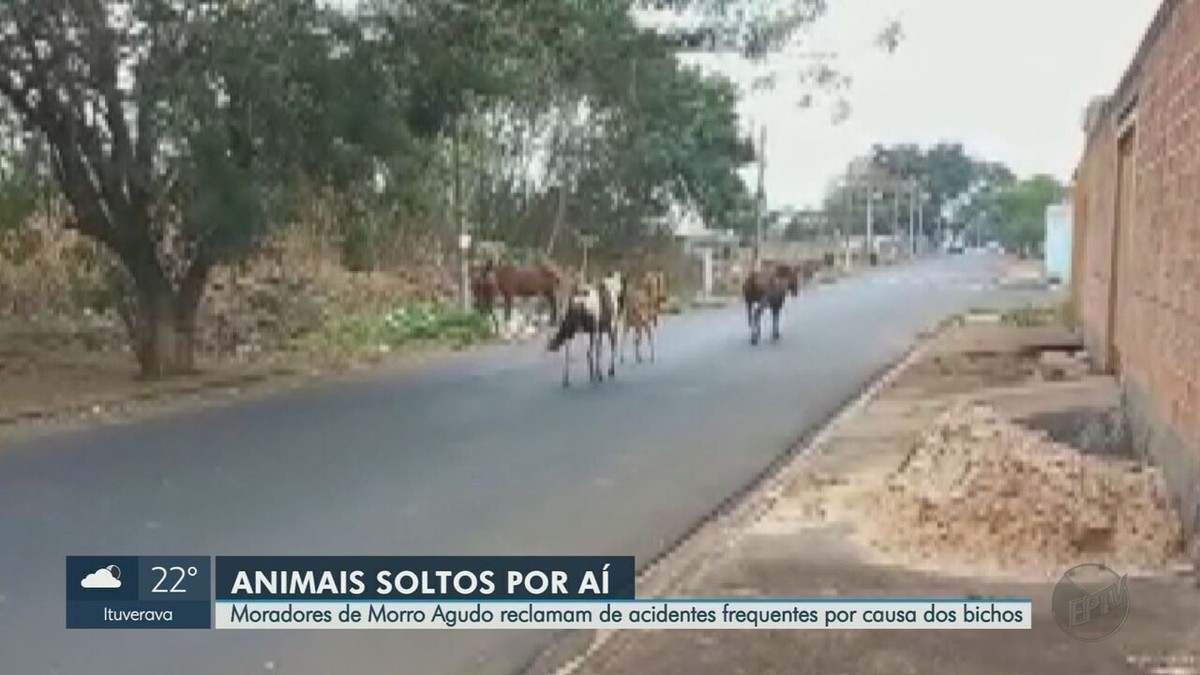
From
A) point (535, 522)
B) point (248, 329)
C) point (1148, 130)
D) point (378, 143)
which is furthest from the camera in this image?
point (248, 329)

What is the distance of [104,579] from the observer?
8.41 metres

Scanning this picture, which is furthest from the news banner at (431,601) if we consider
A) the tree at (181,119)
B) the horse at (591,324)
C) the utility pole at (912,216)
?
the utility pole at (912,216)

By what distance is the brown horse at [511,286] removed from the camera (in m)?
31.8

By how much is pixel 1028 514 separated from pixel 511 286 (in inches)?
943

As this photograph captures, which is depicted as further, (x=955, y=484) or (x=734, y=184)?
(x=734, y=184)

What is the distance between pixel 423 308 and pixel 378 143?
38.0 feet

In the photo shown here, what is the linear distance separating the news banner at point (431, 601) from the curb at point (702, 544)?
0.66ft

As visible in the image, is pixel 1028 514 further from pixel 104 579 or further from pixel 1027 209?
pixel 1027 209

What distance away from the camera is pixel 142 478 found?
11.9m

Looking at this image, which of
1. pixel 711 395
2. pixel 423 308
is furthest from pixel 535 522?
pixel 423 308

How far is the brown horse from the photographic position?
3180cm

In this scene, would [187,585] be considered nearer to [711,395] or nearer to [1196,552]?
[1196,552]

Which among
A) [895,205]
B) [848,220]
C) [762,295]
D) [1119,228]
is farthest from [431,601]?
[895,205]

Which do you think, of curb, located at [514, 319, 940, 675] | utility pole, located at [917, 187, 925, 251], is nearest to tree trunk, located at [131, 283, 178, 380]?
curb, located at [514, 319, 940, 675]
